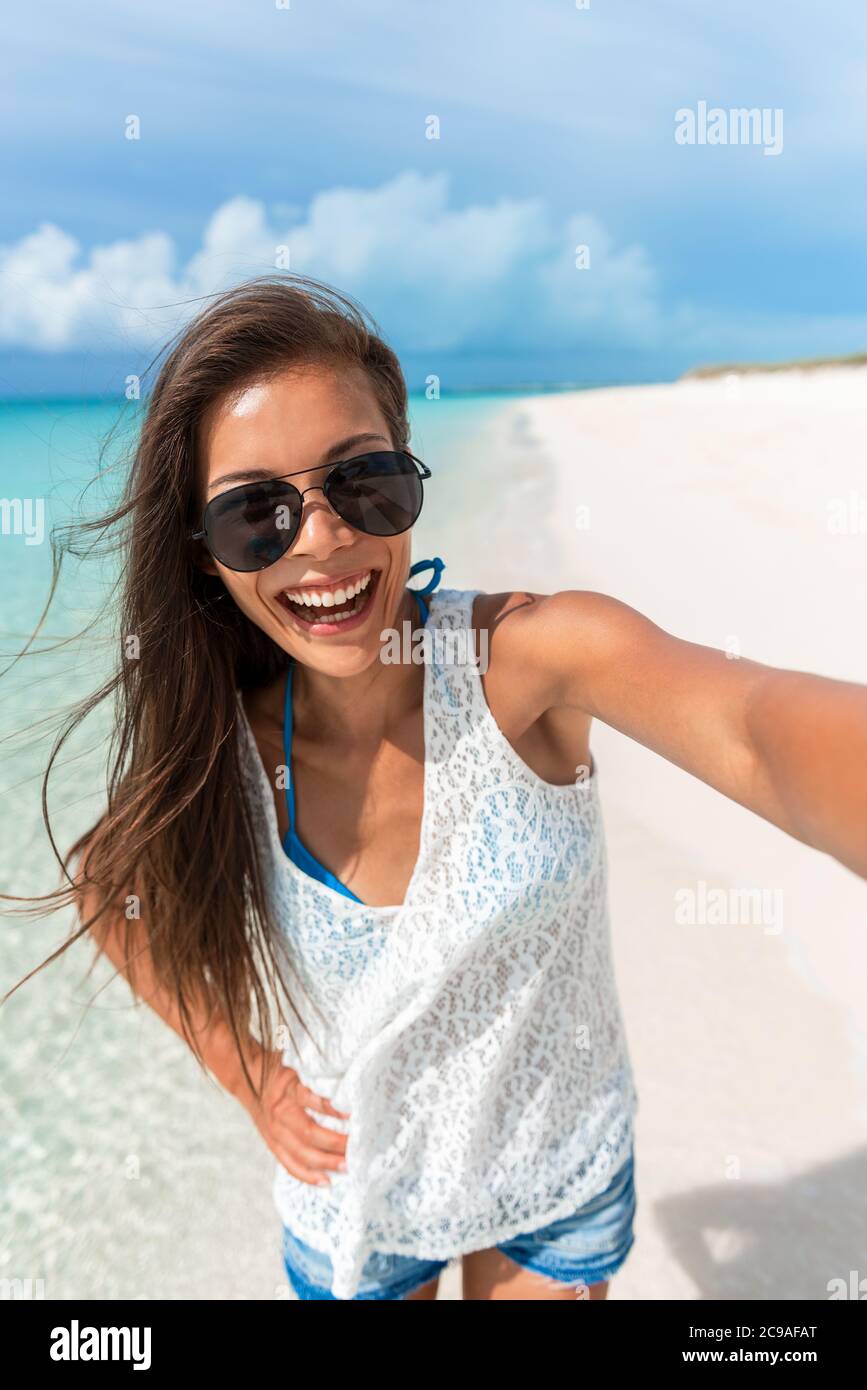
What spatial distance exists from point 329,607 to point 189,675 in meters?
0.37

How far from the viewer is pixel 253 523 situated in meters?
2.03

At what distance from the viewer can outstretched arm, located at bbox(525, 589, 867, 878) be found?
4.38 ft

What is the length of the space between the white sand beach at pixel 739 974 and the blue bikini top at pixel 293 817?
84.4 inches

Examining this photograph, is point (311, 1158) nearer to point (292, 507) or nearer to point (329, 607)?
point (329, 607)

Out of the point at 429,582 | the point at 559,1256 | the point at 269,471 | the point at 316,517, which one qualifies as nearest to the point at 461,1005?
the point at 559,1256

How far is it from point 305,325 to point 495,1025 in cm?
146

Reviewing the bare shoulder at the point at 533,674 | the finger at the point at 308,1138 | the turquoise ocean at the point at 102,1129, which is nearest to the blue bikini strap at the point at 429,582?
the bare shoulder at the point at 533,674

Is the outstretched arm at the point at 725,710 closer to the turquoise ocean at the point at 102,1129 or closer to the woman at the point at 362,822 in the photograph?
the woman at the point at 362,822

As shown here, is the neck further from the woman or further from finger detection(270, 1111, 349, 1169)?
finger detection(270, 1111, 349, 1169)

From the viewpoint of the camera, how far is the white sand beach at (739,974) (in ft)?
12.0

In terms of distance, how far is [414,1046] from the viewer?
2162mm

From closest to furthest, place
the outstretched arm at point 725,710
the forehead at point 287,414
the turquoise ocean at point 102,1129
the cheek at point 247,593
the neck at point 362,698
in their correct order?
the outstretched arm at point 725,710, the forehead at point 287,414, the cheek at point 247,593, the neck at point 362,698, the turquoise ocean at point 102,1129
